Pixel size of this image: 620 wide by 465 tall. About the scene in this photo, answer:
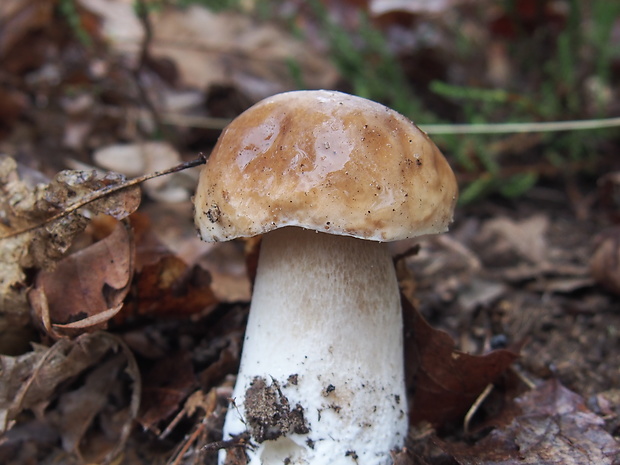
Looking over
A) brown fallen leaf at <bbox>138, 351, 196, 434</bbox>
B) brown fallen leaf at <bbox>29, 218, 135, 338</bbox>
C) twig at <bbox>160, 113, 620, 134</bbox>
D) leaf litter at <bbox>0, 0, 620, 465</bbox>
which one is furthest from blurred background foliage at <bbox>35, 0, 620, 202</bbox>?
brown fallen leaf at <bbox>138, 351, 196, 434</bbox>

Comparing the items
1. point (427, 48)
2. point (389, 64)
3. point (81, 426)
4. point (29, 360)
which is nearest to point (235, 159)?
point (29, 360)

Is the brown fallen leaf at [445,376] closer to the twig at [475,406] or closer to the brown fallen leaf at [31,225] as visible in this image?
the twig at [475,406]

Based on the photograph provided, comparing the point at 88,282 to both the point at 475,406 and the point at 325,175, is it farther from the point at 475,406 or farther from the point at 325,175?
the point at 475,406

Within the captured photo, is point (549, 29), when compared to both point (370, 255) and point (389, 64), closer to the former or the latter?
point (389, 64)

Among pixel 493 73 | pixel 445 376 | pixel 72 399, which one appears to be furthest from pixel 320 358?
pixel 493 73

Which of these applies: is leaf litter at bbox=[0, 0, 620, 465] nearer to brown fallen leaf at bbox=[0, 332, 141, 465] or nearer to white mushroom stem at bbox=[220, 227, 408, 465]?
→ brown fallen leaf at bbox=[0, 332, 141, 465]

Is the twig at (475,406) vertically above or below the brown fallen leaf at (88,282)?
below

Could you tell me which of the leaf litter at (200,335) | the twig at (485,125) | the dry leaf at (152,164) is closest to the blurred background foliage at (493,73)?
the twig at (485,125)

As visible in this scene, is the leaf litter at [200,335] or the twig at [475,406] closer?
the leaf litter at [200,335]
